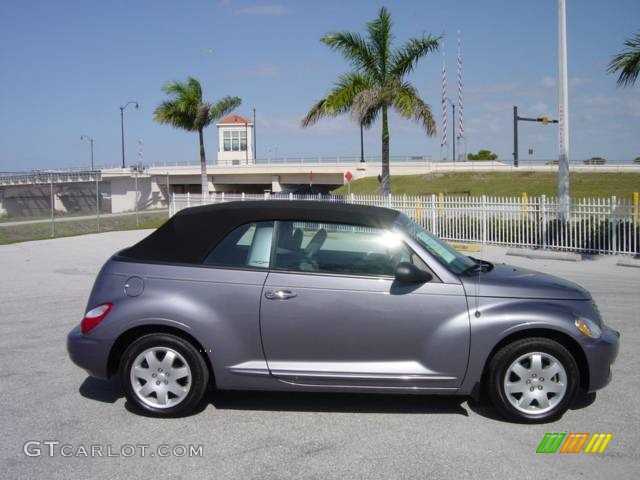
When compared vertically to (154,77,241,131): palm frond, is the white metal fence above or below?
below

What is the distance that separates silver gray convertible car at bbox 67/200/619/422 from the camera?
486 centimetres

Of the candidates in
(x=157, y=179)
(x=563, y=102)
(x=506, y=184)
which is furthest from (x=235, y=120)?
(x=563, y=102)

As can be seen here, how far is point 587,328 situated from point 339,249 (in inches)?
73.8

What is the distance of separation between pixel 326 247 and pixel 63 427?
2329 millimetres

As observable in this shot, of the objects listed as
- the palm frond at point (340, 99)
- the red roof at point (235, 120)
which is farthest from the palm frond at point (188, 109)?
the red roof at point (235, 120)

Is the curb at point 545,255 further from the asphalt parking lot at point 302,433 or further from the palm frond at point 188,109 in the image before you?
the palm frond at point 188,109

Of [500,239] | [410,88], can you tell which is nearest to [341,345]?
[500,239]

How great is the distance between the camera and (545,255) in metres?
16.7

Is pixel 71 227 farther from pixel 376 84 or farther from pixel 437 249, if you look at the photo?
pixel 437 249

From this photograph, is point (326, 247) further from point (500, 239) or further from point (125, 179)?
point (125, 179)

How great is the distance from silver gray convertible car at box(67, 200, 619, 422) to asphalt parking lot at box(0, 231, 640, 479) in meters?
0.25

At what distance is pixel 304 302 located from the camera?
493cm

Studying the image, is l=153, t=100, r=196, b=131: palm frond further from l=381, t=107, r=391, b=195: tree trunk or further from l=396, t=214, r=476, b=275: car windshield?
l=396, t=214, r=476, b=275: car windshield

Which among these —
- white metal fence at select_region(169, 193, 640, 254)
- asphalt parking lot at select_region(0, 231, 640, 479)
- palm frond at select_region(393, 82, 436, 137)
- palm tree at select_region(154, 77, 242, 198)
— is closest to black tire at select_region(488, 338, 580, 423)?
asphalt parking lot at select_region(0, 231, 640, 479)
